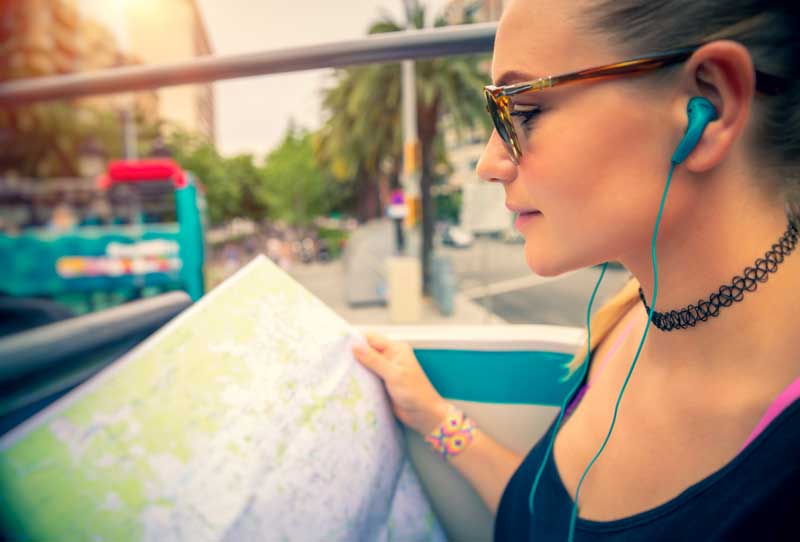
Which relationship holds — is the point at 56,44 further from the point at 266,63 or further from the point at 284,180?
the point at 266,63

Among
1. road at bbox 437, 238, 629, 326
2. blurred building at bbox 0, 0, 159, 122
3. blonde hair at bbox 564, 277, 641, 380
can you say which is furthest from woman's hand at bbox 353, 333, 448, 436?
blurred building at bbox 0, 0, 159, 122

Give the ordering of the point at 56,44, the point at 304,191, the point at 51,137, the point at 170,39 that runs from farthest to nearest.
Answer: the point at 170,39 < the point at 304,191 < the point at 51,137 < the point at 56,44

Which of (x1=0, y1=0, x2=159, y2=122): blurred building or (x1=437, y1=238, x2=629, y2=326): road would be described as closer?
(x1=437, y1=238, x2=629, y2=326): road

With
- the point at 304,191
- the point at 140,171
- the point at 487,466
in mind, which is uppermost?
the point at 304,191

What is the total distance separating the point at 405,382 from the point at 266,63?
0.77 m

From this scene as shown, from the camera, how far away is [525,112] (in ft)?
1.95

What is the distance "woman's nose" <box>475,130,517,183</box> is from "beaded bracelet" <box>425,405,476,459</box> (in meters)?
0.55

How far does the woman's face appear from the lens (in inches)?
20.1

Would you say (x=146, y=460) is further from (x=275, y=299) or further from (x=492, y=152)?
(x=492, y=152)

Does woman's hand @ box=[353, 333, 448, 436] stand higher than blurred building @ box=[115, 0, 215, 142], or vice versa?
blurred building @ box=[115, 0, 215, 142]

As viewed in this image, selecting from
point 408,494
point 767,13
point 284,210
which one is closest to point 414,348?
point 408,494

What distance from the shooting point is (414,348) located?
1065mm

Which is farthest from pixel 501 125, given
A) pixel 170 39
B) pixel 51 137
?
pixel 170 39

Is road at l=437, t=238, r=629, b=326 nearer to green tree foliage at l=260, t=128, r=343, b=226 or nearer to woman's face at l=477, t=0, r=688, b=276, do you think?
woman's face at l=477, t=0, r=688, b=276
